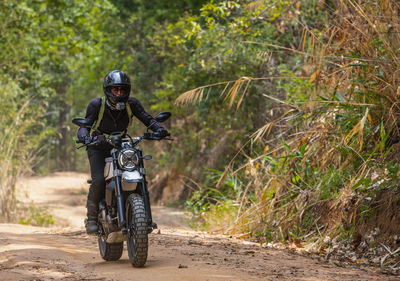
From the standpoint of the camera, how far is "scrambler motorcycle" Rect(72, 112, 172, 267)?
5.63 metres

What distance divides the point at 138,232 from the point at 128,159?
0.77m

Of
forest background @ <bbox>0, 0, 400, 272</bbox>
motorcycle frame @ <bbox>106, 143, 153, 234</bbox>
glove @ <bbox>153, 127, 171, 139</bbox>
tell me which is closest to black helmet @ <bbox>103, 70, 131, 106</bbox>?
glove @ <bbox>153, 127, 171, 139</bbox>

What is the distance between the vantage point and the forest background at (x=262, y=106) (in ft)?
Answer: 24.8

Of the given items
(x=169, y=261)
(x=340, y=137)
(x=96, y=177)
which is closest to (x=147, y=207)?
(x=169, y=261)

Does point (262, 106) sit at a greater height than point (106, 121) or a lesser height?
greater

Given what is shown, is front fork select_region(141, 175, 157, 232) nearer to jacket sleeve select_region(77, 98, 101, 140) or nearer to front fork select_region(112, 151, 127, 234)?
front fork select_region(112, 151, 127, 234)

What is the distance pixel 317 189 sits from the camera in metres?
8.05

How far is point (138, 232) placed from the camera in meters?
5.56

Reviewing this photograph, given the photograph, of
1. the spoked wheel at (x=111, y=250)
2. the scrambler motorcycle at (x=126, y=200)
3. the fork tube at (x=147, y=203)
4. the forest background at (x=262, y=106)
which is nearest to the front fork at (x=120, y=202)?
the scrambler motorcycle at (x=126, y=200)

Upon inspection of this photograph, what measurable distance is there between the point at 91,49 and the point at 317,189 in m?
12.7

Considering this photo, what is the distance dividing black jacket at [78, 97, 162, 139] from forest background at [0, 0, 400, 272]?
1.21 m

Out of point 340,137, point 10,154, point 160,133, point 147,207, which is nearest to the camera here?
point 147,207

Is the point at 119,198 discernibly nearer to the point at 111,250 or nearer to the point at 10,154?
the point at 111,250

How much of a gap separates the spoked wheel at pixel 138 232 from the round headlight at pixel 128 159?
31 cm
